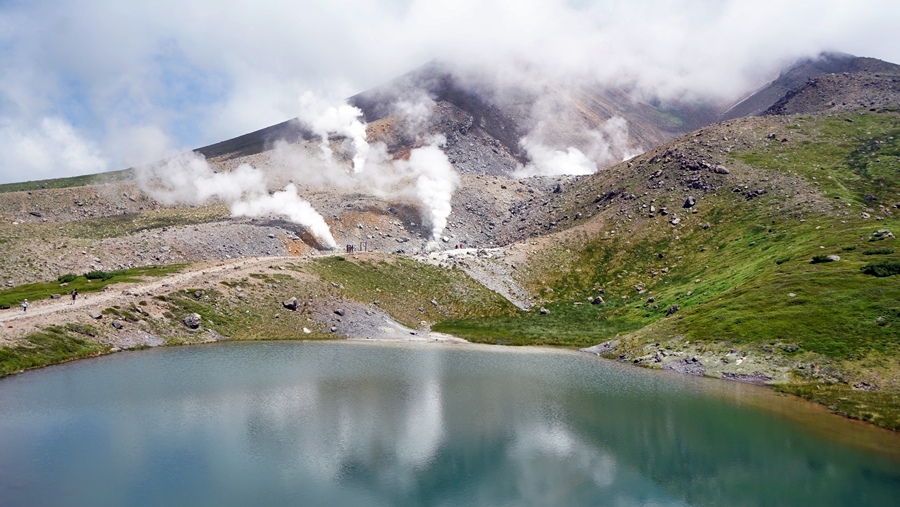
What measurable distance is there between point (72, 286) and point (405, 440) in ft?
241

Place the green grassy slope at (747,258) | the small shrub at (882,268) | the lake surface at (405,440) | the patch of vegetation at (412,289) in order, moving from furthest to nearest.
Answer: the patch of vegetation at (412,289) < the small shrub at (882,268) < the green grassy slope at (747,258) < the lake surface at (405,440)

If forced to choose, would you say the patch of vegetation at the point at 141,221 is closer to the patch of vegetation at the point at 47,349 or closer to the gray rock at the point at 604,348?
the patch of vegetation at the point at 47,349

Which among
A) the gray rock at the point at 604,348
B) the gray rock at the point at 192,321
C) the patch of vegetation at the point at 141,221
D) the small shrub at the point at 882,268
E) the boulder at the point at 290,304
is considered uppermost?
the patch of vegetation at the point at 141,221

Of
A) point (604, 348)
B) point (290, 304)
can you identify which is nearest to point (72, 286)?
point (290, 304)

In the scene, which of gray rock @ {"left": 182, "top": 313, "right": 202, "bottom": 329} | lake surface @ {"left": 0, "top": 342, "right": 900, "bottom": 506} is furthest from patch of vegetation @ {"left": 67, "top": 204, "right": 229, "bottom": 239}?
lake surface @ {"left": 0, "top": 342, "right": 900, "bottom": 506}

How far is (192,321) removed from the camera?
91562 mm

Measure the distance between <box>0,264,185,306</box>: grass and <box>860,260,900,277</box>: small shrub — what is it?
365ft

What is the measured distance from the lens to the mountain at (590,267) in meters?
79.1

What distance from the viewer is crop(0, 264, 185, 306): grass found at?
9094 centimetres

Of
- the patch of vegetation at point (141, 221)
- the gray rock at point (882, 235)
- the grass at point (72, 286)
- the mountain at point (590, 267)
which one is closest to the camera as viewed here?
the mountain at point (590, 267)

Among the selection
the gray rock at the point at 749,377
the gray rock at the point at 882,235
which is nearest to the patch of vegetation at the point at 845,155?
the gray rock at the point at 882,235

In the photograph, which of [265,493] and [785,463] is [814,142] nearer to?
[785,463]

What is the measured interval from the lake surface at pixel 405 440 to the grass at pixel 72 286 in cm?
2589

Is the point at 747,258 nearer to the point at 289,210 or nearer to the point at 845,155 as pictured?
the point at 845,155
